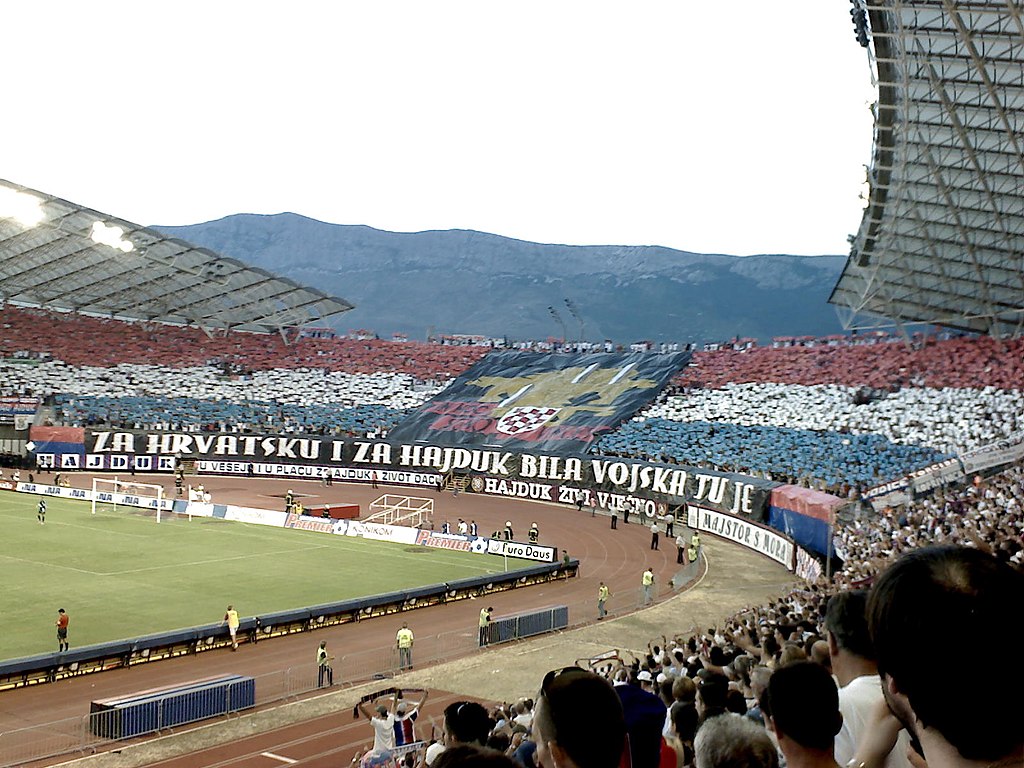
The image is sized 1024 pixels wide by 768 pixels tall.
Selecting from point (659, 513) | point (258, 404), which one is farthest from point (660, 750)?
point (258, 404)

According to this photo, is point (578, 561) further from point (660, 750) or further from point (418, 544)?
point (660, 750)

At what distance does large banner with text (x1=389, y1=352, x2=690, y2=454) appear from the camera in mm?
71188

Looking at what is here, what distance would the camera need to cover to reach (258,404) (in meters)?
80.2

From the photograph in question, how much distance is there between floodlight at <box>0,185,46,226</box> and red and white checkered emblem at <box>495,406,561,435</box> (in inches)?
1379

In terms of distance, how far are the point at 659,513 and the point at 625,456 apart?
9588 mm

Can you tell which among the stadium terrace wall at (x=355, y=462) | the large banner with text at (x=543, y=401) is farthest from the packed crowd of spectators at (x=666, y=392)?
the stadium terrace wall at (x=355, y=462)

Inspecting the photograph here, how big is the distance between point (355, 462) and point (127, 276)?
25618 mm

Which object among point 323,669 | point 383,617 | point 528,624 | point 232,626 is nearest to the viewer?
point 323,669

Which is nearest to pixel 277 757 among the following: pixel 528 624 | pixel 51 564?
pixel 528 624

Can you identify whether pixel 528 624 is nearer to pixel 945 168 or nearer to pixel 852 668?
pixel 852 668

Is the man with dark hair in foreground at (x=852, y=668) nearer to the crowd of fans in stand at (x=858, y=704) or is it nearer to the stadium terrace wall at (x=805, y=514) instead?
the crowd of fans in stand at (x=858, y=704)

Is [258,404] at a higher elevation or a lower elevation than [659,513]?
higher

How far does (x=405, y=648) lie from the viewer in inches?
987

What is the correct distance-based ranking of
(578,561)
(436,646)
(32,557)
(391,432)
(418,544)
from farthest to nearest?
1. (391,432)
2. (418,544)
3. (578,561)
4. (32,557)
5. (436,646)
